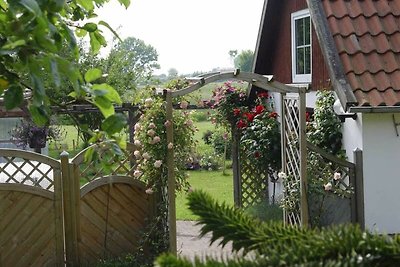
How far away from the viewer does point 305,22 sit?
10.4 metres

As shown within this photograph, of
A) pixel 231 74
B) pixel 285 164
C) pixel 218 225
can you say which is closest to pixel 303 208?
pixel 285 164

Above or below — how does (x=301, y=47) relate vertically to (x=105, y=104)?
above

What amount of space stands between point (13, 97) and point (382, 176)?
718 cm

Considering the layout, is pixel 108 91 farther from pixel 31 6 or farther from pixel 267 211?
pixel 267 211

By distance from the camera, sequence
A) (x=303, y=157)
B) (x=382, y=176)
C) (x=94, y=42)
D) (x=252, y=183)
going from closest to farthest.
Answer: (x=94, y=42)
(x=303, y=157)
(x=382, y=176)
(x=252, y=183)

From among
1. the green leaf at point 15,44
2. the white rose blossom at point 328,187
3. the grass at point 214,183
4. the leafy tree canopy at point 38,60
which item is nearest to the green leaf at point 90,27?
the leafy tree canopy at point 38,60

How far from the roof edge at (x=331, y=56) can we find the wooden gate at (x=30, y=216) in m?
3.71

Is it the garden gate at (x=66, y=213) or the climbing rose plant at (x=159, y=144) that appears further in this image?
the climbing rose plant at (x=159, y=144)

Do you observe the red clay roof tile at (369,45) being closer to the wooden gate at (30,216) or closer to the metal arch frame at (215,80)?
the metal arch frame at (215,80)

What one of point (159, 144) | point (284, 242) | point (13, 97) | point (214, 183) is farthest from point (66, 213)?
point (214, 183)

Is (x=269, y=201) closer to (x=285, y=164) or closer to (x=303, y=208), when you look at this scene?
(x=285, y=164)

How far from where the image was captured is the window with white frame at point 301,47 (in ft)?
33.7

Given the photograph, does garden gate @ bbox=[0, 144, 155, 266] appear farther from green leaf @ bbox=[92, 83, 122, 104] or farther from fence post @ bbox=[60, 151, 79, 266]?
green leaf @ bbox=[92, 83, 122, 104]

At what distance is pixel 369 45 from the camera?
8688 mm
